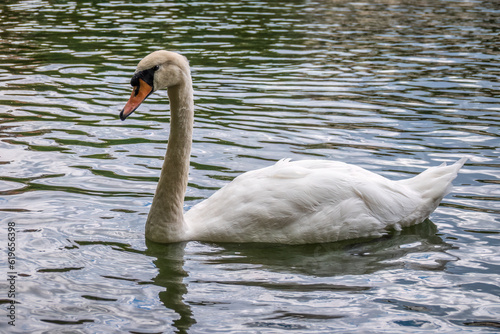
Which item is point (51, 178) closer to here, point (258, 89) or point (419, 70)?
point (258, 89)

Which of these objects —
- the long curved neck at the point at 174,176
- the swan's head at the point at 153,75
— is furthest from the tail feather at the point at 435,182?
the swan's head at the point at 153,75

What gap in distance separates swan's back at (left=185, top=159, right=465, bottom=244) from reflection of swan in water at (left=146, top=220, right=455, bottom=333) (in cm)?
10

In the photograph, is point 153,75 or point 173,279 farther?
point 153,75

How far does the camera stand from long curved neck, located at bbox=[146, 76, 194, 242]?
644 cm

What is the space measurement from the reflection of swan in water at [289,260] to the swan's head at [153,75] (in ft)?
4.17

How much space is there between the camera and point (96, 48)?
50.4 ft

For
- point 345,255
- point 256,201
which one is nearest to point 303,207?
point 256,201

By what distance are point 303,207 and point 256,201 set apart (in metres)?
0.39

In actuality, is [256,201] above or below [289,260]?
above

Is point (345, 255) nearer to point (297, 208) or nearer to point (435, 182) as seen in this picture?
point (297, 208)

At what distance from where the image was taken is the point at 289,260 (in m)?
6.23

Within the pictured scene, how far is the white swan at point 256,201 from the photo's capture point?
A: 636 centimetres

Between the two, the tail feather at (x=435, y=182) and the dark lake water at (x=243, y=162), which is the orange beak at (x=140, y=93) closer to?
the dark lake water at (x=243, y=162)

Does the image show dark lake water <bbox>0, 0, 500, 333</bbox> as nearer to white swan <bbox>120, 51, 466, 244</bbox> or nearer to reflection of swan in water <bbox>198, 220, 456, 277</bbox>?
reflection of swan in water <bbox>198, 220, 456, 277</bbox>
